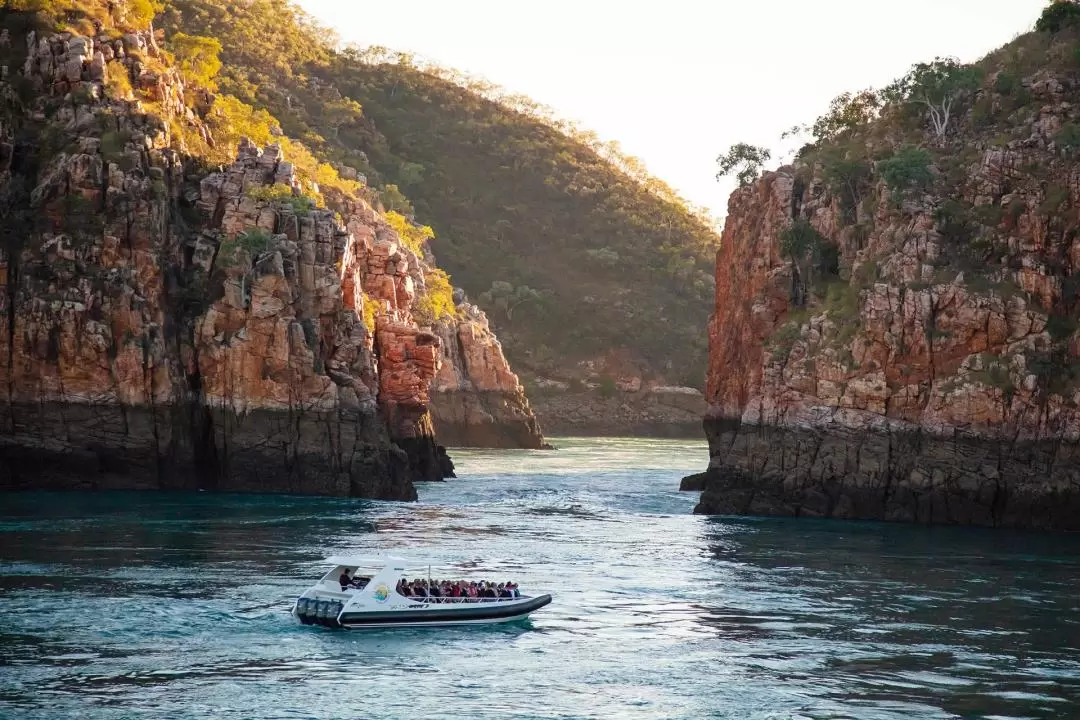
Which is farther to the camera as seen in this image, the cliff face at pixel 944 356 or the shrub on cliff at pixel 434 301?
the shrub on cliff at pixel 434 301

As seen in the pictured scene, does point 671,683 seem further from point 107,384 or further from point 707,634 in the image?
point 107,384

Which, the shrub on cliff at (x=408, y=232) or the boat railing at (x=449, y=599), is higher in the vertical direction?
the shrub on cliff at (x=408, y=232)

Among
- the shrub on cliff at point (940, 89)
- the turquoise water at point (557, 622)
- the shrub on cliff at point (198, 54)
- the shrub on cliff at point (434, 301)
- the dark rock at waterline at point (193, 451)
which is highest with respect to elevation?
the shrub on cliff at point (198, 54)

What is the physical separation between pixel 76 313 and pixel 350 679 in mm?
52862

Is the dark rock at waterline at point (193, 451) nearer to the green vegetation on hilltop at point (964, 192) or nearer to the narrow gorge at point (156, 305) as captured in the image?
the narrow gorge at point (156, 305)

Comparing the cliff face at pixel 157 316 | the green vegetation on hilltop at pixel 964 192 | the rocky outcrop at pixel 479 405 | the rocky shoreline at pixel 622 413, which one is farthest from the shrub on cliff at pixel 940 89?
the rocky shoreline at pixel 622 413

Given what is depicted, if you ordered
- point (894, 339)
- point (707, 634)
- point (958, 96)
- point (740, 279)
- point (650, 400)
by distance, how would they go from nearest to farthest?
point (707, 634)
point (894, 339)
point (958, 96)
point (740, 279)
point (650, 400)

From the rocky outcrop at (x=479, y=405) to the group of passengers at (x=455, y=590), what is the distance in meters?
96.6

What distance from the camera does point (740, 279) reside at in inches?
3856

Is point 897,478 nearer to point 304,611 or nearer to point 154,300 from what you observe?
point 304,611

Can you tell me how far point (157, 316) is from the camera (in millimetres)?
88062

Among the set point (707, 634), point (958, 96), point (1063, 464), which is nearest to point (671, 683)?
point (707, 634)

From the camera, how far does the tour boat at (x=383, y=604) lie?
4591 centimetres

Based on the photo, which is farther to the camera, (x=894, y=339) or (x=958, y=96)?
(x=958, y=96)
